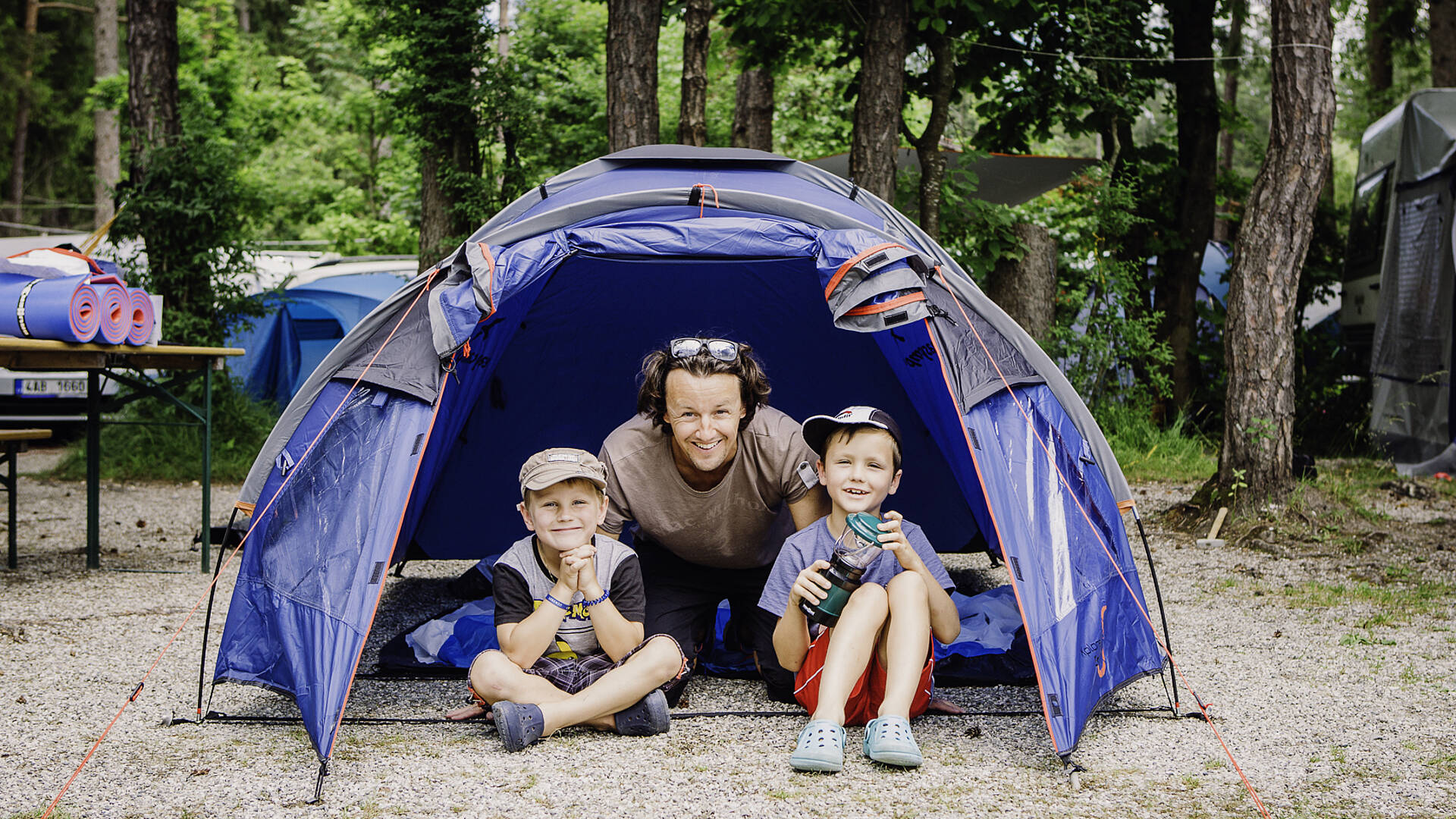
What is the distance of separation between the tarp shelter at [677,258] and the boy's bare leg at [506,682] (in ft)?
1.02

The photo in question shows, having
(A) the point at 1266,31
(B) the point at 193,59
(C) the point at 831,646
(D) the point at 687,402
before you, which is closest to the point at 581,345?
(D) the point at 687,402

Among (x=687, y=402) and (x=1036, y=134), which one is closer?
(x=687, y=402)

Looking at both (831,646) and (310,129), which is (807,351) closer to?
(831,646)

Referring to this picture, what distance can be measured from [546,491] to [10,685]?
5.95 feet

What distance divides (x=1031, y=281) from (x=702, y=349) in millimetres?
5263

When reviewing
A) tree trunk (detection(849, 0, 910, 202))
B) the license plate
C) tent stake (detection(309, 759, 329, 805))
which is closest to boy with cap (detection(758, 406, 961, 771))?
tent stake (detection(309, 759, 329, 805))

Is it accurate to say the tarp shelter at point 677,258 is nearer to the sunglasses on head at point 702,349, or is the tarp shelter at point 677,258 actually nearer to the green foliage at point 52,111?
the sunglasses on head at point 702,349

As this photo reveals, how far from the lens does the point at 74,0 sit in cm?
1808

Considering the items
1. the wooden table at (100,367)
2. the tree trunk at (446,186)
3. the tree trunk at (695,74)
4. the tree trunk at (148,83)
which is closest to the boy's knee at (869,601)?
the wooden table at (100,367)

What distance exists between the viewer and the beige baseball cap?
2.77 meters

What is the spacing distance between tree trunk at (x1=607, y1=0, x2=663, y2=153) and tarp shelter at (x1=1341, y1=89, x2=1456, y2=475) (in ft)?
16.0

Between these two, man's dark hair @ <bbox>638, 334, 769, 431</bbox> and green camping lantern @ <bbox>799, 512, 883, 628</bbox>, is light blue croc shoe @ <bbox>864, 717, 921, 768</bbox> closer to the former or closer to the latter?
green camping lantern @ <bbox>799, 512, 883, 628</bbox>

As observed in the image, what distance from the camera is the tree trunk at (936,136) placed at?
7.08 meters

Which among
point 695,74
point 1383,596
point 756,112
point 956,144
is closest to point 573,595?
point 1383,596
